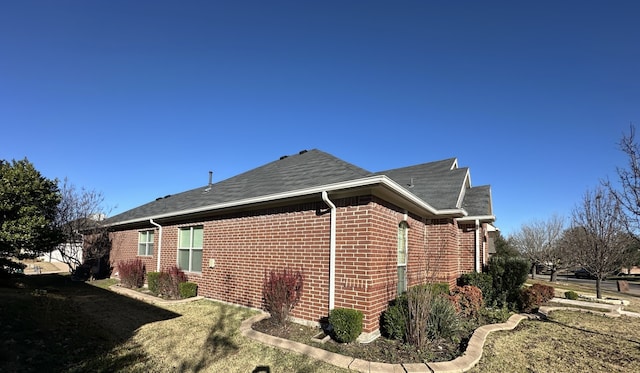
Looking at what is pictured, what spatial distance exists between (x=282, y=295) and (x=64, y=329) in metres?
4.39

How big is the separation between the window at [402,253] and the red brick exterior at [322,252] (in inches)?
8.1

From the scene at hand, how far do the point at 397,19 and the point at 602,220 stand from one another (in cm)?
Result: 1326

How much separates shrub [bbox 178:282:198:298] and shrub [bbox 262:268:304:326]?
4.21m

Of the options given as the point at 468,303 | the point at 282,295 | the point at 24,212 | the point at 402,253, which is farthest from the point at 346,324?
the point at 24,212

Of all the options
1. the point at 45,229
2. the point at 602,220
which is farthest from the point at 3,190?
the point at 602,220

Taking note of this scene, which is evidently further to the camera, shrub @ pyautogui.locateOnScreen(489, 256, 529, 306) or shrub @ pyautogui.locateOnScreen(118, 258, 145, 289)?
shrub @ pyautogui.locateOnScreen(118, 258, 145, 289)

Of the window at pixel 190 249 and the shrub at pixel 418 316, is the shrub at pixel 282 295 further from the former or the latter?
the window at pixel 190 249

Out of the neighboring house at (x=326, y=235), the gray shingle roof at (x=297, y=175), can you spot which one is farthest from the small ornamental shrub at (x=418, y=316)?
the gray shingle roof at (x=297, y=175)

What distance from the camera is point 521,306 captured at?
404 inches

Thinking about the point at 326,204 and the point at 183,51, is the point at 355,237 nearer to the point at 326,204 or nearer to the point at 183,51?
the point at 326,204

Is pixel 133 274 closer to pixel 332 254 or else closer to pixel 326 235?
pixel 326 235

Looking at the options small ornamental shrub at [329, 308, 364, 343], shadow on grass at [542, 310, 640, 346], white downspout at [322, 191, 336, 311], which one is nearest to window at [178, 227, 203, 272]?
white downspout at [322, 191, 336, 311]

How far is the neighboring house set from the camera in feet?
22.4

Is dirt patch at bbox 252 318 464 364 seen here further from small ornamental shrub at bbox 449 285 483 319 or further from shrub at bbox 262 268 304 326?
small ornamental shrub at bbox 449 285 483 319
